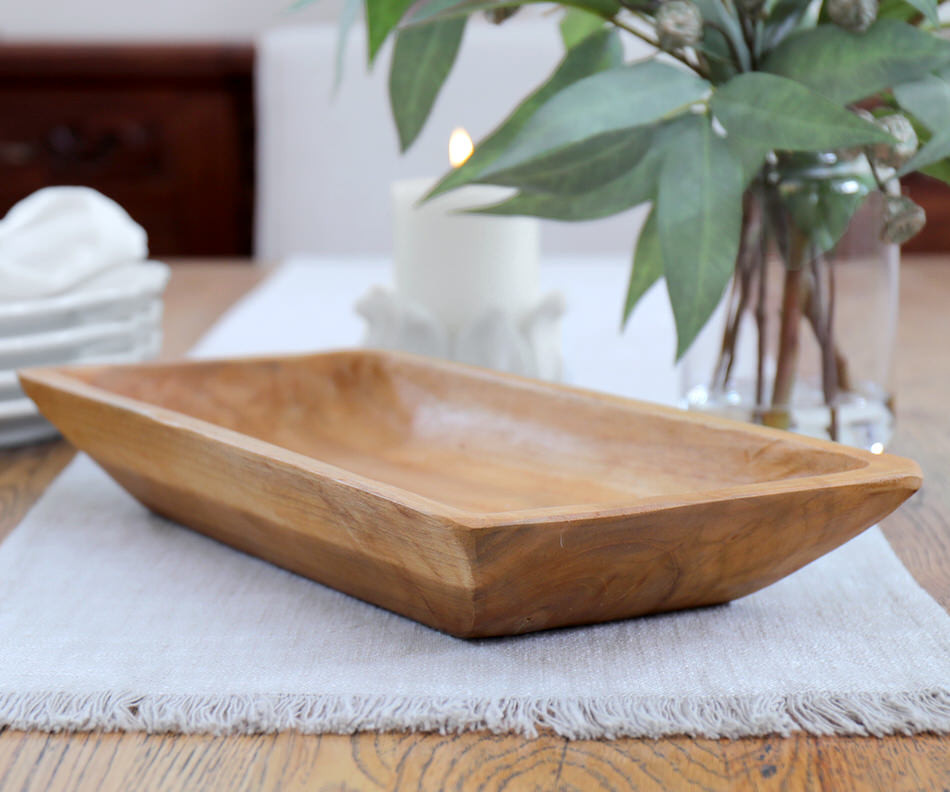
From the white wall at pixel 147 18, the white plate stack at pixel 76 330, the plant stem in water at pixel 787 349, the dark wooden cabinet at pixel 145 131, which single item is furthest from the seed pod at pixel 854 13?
the white wall at pixel 147 18

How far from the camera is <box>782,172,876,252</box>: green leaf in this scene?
56 cm

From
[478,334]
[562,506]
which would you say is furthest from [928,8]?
[478,334]

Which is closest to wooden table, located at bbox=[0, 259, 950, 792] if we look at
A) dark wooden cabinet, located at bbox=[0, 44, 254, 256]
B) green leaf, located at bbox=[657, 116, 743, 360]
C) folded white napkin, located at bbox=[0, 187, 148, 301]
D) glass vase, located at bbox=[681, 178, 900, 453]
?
green leaf, located at bbox=[657, 116, 743, 360]

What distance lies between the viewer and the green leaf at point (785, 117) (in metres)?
0.41

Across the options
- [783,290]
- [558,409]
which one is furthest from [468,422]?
[783,290]

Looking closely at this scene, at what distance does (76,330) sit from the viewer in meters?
→ 0.68

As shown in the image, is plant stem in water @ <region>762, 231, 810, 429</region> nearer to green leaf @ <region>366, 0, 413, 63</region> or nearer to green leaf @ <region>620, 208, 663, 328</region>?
green leaf @ <region>620, 208, 663, 328</region>

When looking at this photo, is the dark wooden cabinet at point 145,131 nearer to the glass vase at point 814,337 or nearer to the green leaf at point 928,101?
the glass vase at point 814,337

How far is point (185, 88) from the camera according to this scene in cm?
231

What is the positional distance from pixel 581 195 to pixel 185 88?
1.96 meters

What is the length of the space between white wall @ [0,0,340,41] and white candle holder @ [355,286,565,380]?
1.82 metres

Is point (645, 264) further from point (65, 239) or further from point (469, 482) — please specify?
point (65, 239)

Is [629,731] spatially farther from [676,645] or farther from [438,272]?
[438,272]

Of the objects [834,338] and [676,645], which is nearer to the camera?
[676,645]
